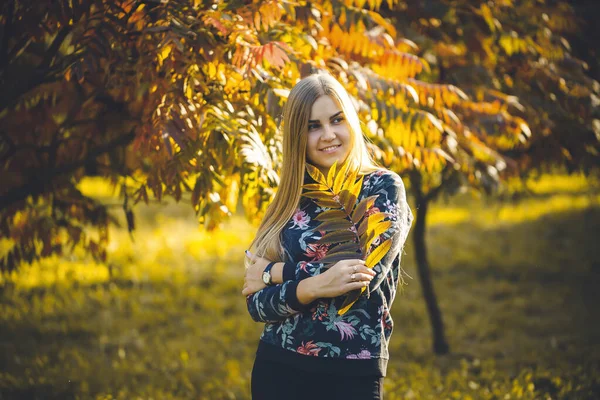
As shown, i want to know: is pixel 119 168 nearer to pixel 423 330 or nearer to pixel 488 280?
pixel 423 330

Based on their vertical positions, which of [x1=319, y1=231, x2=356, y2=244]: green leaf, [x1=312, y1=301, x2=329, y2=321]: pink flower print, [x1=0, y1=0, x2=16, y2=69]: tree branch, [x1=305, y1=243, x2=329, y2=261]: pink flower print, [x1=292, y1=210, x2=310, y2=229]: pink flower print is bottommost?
[x1=312, y1=301, x2=329, y2=321]: pink flower print

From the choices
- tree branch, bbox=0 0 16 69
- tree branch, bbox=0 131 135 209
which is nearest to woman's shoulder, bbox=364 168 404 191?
tree branch, bbox=0 131 135 209

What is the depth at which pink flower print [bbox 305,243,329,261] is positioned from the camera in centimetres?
234

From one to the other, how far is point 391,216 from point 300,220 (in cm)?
40

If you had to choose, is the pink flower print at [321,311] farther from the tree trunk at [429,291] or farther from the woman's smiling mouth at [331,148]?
the tree trunk at [429,291]

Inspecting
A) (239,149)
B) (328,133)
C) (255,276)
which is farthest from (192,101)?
(255,276)

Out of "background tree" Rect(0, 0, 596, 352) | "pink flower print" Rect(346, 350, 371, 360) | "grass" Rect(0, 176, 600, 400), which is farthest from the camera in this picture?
"grass" Rect(0, 176, 600, 400)

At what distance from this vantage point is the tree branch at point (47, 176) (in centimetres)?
382

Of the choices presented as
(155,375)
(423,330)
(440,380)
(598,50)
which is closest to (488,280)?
(423,330)

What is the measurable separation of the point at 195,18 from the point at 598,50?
3801mm

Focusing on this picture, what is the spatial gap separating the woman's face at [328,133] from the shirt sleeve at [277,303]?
56cm

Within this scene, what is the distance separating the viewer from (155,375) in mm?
5512

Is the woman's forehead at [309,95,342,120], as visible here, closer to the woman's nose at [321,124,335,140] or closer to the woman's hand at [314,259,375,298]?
the woman's nose at [321,124,335,140]

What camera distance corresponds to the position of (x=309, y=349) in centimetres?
227
